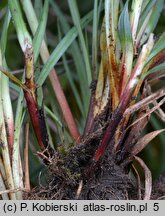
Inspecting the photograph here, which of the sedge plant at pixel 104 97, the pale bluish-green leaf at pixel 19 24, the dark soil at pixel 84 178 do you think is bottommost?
the dark soil at pixel 84 178

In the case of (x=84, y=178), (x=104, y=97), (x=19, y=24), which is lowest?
(x=84, y=178)

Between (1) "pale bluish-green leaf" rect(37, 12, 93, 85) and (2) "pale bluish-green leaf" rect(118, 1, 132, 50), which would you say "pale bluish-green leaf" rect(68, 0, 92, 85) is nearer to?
(1) "pale bluish-green leaf" rect(37, 12, 93, 85)

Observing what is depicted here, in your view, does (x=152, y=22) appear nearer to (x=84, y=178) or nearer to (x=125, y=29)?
(x=125, y=29)

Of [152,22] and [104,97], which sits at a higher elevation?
[152,22]

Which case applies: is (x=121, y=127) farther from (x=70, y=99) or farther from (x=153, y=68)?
(x=70, y=99)

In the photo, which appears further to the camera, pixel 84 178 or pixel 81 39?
pixel 81 39

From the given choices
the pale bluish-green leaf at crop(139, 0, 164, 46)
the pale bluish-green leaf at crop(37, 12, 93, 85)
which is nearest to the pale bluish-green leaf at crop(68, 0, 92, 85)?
the pale bluish-green leaf at crop(37, 12, 93, 85)

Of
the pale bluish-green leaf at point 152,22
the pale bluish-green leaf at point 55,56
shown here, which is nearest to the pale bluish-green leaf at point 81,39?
the pale bluish-green leaf at point 55,56

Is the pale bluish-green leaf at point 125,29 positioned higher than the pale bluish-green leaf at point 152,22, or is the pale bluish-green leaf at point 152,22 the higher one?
the pale bluish-green leaf at point 152,22

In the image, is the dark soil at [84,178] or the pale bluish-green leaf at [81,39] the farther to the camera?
the pale bluish-green leaf at [81,39]

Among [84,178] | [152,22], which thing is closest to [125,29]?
[152,22]

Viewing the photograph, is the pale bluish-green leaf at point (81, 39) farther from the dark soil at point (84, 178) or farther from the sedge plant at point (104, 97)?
the dark soil at point (84, 178)
